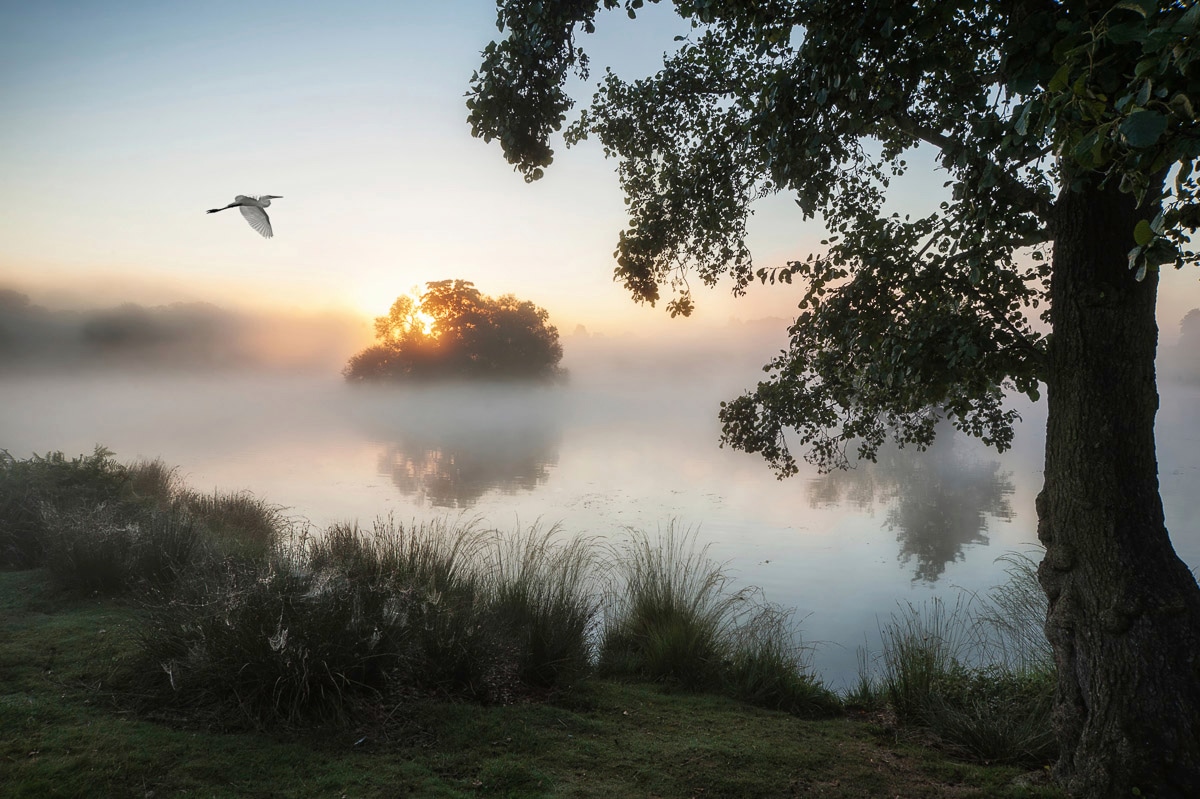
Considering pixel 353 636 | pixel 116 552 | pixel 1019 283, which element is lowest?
pixel 353 636

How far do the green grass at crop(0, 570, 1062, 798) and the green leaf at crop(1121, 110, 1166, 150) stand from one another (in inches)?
127

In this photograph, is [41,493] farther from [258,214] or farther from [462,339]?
[462,339]

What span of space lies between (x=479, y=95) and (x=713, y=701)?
4.62 m

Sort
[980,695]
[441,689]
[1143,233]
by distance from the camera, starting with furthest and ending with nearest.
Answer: [980,695]
[441,689]
[1143,233]

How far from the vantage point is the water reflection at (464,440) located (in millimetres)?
19094

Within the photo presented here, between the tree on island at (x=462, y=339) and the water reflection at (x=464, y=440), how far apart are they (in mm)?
3179

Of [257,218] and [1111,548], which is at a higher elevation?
[257,218]

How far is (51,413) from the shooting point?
31.4 m

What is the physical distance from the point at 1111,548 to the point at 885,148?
4.00m

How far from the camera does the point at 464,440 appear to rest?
33.8m

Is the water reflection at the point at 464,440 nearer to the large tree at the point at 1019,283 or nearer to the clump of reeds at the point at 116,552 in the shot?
the clump of reeds at the point at 116,552

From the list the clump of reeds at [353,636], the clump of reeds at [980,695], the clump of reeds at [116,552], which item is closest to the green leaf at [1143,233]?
the clump of reeds at [980,695]

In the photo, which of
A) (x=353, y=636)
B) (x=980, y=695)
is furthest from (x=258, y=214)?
(x=980, y=695)

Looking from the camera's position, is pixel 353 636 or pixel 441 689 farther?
pixel 441 689
